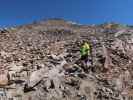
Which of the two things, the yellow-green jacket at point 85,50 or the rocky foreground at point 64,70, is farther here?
the yellow-green jacket at point 85,50

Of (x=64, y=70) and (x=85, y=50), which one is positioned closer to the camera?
(x=64, y=70)

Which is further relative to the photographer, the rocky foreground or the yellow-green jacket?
the yellow-green jacket

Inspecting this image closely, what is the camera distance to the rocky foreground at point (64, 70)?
16.5 m

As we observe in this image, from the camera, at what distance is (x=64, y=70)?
1933 cm

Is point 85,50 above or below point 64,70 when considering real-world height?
above

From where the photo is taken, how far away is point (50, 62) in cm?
2075

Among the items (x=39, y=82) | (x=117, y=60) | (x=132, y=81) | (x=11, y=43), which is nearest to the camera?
(x=39, y=82)

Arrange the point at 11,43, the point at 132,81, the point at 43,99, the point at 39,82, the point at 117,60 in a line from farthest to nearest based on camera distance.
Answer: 1. the point at 11,43
2. the point at 117,60
3. the point at 132,81
4. the point at 39,82
5. the point at 43,99

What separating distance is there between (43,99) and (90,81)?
3601 mm

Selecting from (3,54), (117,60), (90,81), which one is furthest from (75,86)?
(3,54)

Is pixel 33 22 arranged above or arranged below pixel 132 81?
above

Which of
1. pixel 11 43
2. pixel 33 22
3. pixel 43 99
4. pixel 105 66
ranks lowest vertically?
pixel 43 99

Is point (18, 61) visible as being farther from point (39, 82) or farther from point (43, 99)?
point (43, 99)

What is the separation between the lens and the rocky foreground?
16.5m
